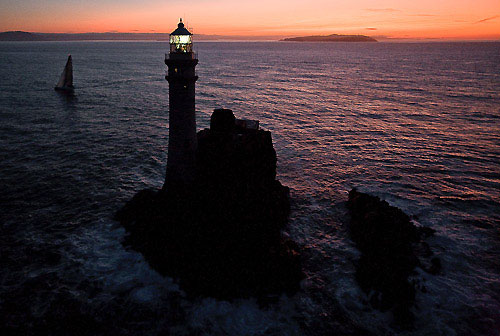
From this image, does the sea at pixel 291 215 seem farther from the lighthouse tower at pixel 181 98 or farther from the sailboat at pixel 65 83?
the sailboat at pixel 65 83

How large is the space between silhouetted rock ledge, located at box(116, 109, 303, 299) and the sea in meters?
0.88

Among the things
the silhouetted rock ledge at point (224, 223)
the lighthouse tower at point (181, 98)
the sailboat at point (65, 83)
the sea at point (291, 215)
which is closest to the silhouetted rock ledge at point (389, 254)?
the sea at point (291, 215)

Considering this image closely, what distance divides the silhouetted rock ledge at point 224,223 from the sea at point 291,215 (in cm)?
88

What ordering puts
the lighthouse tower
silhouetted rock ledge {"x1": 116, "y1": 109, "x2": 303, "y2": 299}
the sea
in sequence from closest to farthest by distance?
the sea
silhouetted rock ledge {"x1": 116, "y1": 109, "x2": 303, "y2": 299}
the lighthouse tower

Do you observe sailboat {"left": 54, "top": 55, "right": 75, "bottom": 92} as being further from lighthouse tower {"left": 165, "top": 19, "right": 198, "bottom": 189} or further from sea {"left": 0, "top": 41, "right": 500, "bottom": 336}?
lighthouse tower {"left": 165, "top": 19, "right": 198, "bottom": 189}

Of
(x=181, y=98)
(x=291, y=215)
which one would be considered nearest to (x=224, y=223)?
(x=291, y=215)

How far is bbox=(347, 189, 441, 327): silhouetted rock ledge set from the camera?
1577cm

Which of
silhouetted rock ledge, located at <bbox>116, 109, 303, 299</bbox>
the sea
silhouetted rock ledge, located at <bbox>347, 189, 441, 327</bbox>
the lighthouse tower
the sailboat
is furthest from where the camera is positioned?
the sailboat

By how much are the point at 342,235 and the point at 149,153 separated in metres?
23.9

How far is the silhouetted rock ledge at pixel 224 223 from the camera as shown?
1647 cm

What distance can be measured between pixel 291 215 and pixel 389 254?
24.5 feet

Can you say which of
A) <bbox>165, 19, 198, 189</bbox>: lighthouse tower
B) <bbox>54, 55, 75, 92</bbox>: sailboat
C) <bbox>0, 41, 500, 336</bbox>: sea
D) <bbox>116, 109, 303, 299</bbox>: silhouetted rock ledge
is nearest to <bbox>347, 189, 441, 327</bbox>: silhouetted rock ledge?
<bbox>0, 41, 500, 336</bbox>: sea

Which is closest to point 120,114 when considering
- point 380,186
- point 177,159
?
point 177,159

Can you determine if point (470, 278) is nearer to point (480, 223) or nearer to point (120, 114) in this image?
point (480, 223)
